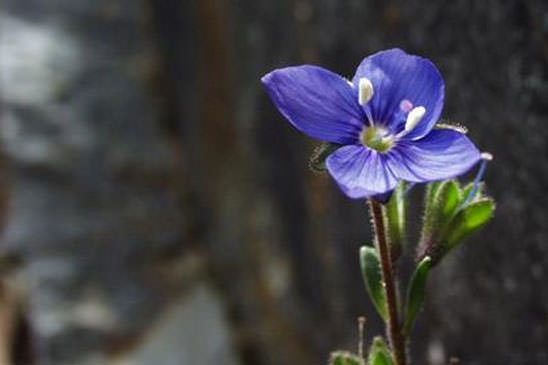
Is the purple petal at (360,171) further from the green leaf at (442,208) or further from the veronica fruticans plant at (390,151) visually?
the green leaf at (442,208)

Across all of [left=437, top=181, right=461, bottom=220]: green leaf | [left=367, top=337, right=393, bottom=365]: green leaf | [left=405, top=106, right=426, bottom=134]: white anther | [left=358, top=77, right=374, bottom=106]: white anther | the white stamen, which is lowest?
[left=367, top=337, right=393, bottom=365]: green leaf

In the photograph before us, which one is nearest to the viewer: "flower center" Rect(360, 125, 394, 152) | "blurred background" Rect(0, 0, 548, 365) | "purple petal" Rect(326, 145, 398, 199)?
"purple petal" Rect(326, 145, 398, 199)

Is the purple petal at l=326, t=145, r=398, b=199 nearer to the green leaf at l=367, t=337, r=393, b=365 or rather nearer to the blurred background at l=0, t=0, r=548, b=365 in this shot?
the green leaf at l=367, t=337, r=393, b=365

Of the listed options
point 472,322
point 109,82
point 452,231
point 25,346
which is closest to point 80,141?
point 109,82

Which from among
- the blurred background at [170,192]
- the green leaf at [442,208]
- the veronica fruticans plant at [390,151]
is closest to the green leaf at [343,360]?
the veronica fruticans plant at [390,151]

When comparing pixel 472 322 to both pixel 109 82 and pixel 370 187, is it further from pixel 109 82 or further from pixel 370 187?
pixel 109 82

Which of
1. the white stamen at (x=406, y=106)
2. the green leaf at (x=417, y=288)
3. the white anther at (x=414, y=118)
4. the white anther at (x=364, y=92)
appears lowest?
the green leaf at (x=417, y=288)

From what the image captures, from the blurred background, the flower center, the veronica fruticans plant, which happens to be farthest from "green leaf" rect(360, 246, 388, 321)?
the blurred background
